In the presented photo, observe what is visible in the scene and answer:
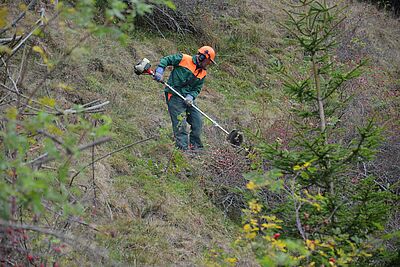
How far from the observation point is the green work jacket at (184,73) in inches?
343

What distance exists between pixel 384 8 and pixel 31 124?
1743cm

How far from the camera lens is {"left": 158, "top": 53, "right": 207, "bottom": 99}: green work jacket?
8.70 meters

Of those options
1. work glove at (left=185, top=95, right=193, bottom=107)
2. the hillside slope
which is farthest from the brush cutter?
the hillside slope

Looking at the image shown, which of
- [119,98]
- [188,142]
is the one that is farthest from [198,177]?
[119,98]

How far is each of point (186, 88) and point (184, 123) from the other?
60 cm

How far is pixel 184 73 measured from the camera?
8805 mm

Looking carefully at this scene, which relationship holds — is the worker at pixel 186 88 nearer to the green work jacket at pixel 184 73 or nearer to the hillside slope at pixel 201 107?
the green work jacket at pixel 184 73

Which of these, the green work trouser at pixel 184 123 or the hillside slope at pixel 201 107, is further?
the green work trouser at pixel 184 123

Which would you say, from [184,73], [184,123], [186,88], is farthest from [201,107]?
[184,123]

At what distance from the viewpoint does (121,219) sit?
249 inches

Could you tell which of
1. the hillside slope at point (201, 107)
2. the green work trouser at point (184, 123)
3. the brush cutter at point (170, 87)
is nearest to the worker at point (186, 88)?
the green work trouser at point (184, 123)

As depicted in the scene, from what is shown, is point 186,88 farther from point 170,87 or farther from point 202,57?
point 202,57

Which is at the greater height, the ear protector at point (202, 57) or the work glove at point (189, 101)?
the ear protector at point (202, 57)

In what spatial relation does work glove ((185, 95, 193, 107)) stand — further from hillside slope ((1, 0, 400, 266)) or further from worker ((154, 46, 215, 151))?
hillside slope ((1, 0, 400, 266))
